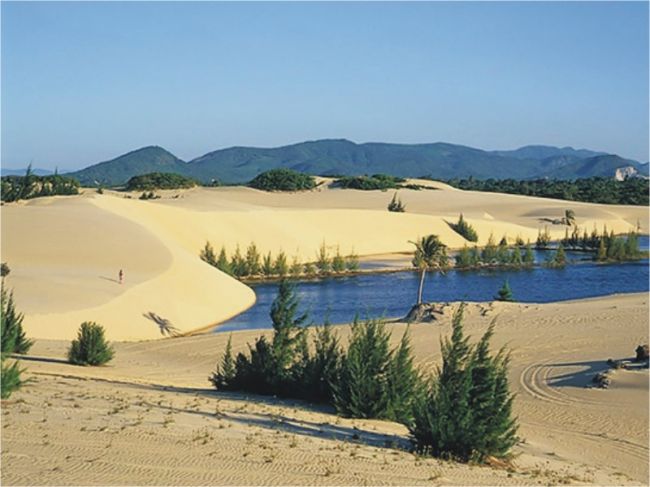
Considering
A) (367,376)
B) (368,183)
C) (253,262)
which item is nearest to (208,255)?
(253,262)

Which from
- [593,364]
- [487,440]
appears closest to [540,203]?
[593,364]

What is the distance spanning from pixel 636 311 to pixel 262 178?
8701 centimetres

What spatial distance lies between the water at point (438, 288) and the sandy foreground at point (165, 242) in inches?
102

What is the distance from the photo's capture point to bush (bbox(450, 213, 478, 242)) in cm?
7475

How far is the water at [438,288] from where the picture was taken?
37375 millimetres

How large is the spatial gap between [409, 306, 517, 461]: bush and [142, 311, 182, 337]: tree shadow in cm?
1971

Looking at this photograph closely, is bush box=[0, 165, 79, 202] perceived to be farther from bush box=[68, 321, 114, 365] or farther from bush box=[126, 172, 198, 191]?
bush box=[68, 321, 114, 365]

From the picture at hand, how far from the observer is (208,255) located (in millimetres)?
53438

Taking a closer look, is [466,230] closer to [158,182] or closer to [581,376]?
[158,182]

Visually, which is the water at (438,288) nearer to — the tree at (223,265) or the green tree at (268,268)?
the tree at (223,265)

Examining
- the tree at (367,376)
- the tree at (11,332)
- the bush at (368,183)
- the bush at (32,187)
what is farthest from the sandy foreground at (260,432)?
the bush at (368,183)

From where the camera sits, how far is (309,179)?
118m

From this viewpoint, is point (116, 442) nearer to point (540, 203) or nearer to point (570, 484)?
point (570, 484)

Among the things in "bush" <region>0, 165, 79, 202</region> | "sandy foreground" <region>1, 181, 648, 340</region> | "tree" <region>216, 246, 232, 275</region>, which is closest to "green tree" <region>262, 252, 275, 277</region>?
"tree" <region>216, 246, 232, 275</region>
